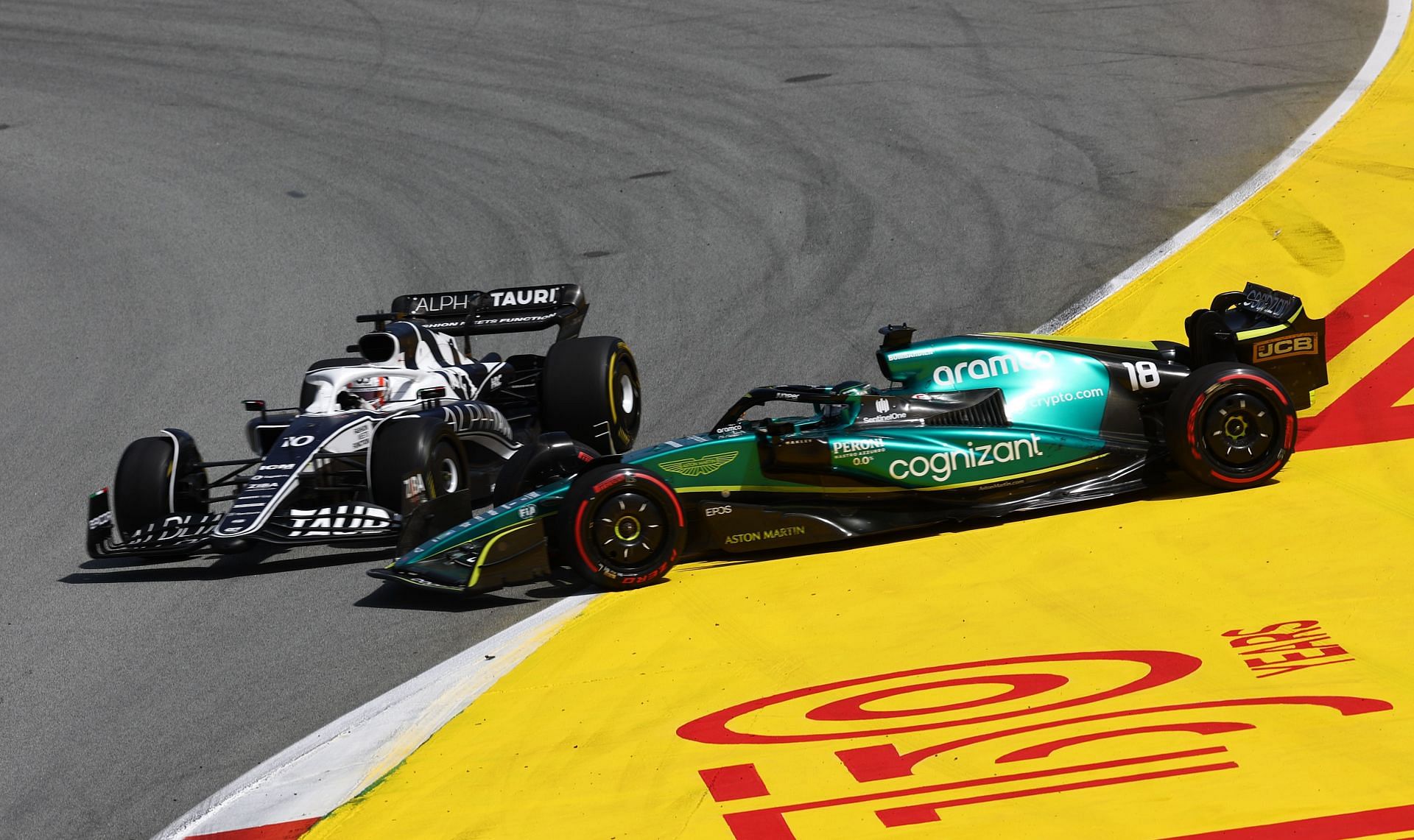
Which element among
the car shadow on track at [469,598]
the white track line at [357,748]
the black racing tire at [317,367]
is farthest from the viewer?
the black racing tire at [317,367]

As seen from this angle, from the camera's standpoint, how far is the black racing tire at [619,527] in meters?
8.37

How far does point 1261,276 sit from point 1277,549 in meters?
5.19

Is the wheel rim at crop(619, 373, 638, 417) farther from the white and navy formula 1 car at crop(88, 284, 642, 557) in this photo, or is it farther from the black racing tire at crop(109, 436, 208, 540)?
the black racing tire at crop(109, 436, 208, 540)

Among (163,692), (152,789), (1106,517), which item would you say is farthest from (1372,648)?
(163,692)

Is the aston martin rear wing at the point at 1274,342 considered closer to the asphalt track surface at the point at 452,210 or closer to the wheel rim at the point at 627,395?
the asphalt track surface at the point at 452,210

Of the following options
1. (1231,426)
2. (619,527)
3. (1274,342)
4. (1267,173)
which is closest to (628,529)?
(619,527)

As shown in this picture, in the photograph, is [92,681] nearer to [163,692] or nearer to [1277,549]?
[163,692]

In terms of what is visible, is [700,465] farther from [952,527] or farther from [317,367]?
[317,367]

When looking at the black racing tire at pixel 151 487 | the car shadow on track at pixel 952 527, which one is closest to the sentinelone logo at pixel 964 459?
the car shadow on track at pixel 952 527

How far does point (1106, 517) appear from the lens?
8.66 metres

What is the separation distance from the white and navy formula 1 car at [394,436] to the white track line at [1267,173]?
408cm

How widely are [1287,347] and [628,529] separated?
13.5ft

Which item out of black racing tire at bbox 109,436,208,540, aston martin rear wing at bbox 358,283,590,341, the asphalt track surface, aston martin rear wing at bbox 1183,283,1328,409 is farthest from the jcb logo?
black racing tire at bbox 109,436,208,540

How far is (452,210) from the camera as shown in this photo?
56.9 ft
